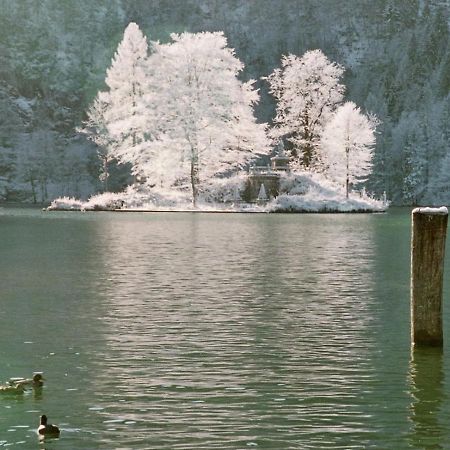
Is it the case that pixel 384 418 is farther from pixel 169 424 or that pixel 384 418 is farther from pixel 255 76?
pixel 255 76

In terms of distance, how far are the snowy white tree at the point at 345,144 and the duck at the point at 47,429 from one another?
92768 mm

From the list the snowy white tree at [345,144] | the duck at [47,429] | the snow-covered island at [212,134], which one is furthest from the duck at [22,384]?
the snowy white tree at [345,144]

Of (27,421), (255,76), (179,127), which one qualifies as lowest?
(27,421)

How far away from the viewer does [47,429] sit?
42.5 ft

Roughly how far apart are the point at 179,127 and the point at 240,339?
7408cm

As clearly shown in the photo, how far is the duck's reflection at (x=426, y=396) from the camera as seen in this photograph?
12961mm

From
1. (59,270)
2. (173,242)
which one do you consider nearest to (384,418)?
(59,270)

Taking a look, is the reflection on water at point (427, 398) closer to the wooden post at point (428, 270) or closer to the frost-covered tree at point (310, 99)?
the wooden post at point (428, 270)

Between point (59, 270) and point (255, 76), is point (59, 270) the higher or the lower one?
the lower one

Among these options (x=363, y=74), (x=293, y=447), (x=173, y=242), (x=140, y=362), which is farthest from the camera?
(x=363, y=74)

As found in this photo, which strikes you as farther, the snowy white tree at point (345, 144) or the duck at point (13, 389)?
the snowy white tree at point (345, 144)

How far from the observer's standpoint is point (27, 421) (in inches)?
552

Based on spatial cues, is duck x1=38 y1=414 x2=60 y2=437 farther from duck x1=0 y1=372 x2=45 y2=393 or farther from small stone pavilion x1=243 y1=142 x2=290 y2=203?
small stone pavilion x1=243 y1=142 x2=290 y2=203

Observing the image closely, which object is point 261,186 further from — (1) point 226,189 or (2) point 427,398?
(2) point 427,398
